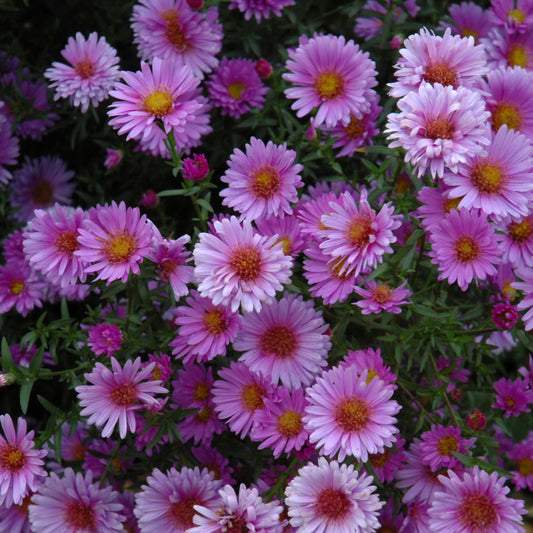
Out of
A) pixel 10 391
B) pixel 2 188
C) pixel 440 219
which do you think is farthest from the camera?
pixel 10 391

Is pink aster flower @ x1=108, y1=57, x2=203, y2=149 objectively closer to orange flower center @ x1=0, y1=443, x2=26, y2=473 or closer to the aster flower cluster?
the aster flower cluster

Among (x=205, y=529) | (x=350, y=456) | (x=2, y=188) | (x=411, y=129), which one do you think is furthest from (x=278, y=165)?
(x=2, y=188)

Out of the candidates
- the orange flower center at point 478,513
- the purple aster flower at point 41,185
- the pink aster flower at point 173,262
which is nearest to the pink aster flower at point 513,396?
the orange flower center at point 478,513

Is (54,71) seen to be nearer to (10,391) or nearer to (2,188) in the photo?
(2,188)

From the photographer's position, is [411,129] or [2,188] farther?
[2,188]

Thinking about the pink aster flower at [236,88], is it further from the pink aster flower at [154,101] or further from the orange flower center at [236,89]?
the pink aster flower at [154,101]
